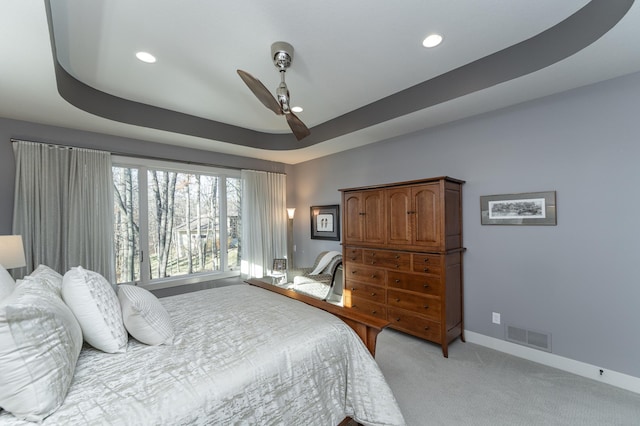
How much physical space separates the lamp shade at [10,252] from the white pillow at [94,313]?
53.8 inches

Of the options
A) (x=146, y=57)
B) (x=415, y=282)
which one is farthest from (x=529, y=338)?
(x=146, y=57)

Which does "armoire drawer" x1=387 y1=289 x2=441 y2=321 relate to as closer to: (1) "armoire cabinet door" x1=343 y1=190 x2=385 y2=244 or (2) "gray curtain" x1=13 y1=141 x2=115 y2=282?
(1) "armoire cabinet door" x1=343 y1=190 x2=385 y2=244

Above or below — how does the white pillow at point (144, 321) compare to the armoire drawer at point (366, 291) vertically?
above

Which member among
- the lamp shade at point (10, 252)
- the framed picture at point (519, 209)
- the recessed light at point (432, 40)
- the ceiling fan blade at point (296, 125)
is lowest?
the lamp shade at point (10, 252)

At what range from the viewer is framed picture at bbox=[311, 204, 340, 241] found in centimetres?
460

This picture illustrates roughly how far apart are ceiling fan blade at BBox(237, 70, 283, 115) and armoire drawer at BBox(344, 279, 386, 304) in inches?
92.1

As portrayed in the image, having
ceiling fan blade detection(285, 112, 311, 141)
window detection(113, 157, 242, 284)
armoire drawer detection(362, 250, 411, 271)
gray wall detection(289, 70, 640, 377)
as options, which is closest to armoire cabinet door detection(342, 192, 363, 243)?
armoire drawer detection(362, 250, 411, 271)

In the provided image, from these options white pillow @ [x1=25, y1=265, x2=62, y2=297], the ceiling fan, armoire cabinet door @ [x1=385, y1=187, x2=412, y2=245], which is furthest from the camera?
armoire cabinet door @ [x1=385, y1=187, x2=412, y2=245]

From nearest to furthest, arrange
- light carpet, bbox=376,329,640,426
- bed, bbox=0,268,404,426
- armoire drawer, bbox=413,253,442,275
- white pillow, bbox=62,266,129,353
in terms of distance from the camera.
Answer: bed, bbox=0,268,404,426
white pillow, bbox=62,266,129,353
light carpet, bbox=376,329,640,426
armoire drawer, bbox=413,253,442,275

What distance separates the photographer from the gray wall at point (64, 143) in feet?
9.45

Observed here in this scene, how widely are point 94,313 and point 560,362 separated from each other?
372 centimetres

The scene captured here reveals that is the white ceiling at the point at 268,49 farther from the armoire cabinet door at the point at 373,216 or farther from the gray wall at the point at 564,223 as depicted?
the armoire cabinet door at the point at 373,216

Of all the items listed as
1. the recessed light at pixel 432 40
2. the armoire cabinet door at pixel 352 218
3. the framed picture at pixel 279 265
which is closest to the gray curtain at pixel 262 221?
the framed picture at pixel 279 265

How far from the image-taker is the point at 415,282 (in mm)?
2996
